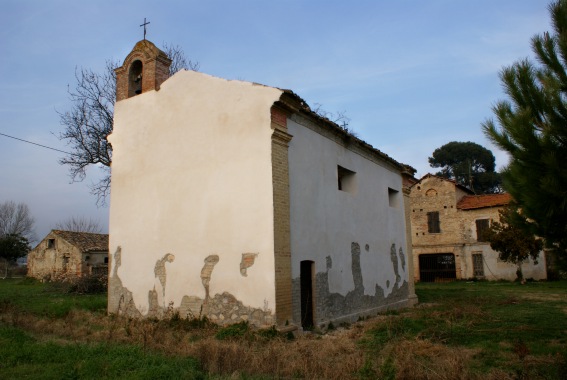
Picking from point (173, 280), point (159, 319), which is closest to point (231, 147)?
point (173, 280)

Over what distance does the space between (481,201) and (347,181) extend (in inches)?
805

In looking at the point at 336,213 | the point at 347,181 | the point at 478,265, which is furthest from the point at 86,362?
the point at 478,265

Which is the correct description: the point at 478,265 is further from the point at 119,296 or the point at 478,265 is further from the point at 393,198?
the point at 119,296

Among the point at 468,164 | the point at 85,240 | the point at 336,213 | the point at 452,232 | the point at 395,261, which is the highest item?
the point at 468,164

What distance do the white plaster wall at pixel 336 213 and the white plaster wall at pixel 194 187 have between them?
0.92 metres

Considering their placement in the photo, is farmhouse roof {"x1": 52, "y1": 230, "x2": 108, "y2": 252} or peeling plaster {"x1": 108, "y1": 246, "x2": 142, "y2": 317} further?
farmhouse roof {"x1": 52, "y1": 230, "x2": 108, "y2": 252}

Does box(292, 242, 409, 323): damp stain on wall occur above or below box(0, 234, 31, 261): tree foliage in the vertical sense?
below

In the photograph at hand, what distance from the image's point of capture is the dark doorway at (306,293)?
32.7ft

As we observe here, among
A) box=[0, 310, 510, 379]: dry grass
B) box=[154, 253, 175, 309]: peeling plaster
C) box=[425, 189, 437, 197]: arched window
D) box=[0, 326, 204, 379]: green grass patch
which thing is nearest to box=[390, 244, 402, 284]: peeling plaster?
box=[0, 310, 510, 379]: dry grass

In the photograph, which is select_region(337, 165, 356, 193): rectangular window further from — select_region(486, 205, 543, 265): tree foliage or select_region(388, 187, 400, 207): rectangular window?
select_region(486, 205, 543, 265): tree foliage

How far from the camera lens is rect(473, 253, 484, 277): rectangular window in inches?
1130

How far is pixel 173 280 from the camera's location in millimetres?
10352

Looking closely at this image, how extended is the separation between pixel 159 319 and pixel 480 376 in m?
7.51

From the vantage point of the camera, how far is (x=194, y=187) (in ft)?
34.0
